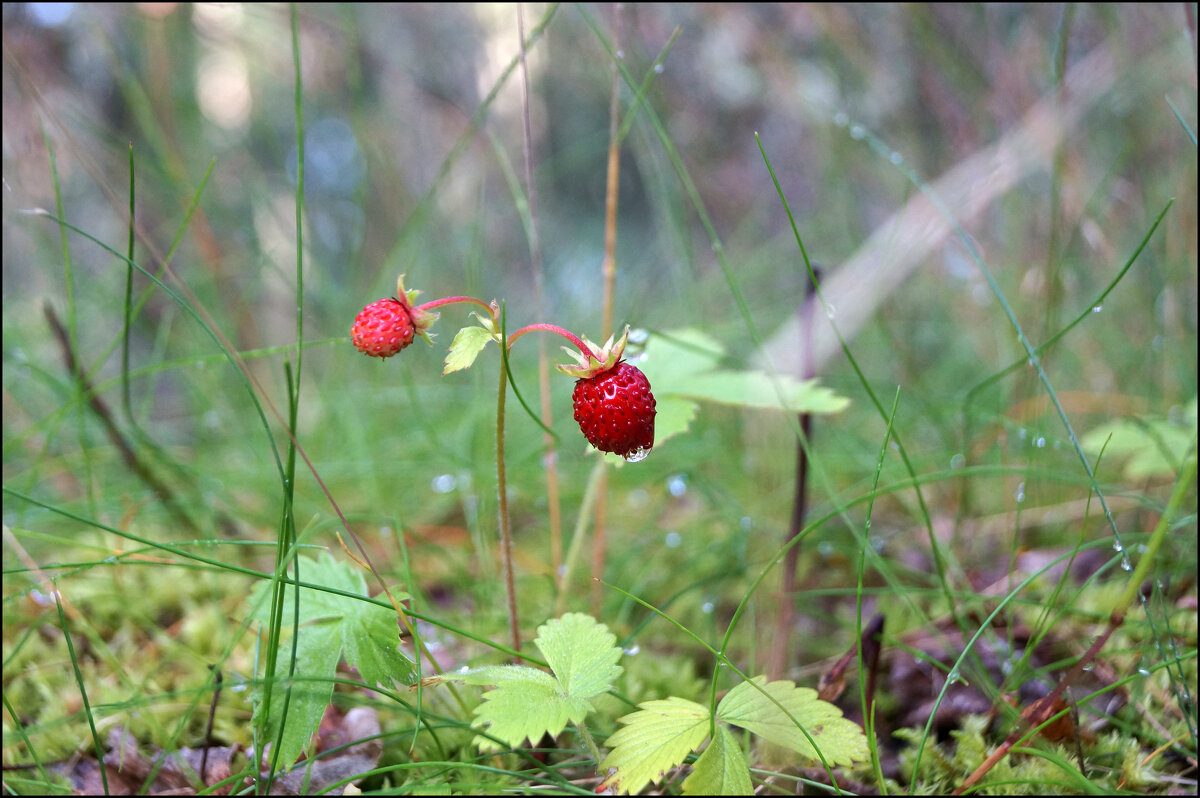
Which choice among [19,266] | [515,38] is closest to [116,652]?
[515,38]

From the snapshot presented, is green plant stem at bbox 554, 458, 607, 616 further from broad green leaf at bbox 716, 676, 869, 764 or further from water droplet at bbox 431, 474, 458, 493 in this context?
water droplet at bbox 431, 474, 458, 493

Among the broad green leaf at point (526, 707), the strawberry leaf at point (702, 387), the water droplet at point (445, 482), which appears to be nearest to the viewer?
the broad green leaf at point (526, 707)

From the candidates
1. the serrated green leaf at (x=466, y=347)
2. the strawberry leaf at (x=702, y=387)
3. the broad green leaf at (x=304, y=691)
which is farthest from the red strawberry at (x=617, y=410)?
the broad green leaf at (x=304, y=691)

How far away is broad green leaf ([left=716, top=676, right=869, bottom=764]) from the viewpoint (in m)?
0.79

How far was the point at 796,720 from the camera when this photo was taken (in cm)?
79

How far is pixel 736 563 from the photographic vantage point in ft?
4.79

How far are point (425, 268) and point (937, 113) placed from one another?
244 centimetres

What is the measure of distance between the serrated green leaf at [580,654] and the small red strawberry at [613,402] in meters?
0.21

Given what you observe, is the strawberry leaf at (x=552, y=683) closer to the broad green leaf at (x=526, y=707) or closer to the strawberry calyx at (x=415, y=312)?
the broad green leaf at (x=526, y=707)

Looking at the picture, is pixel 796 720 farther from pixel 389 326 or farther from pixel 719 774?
pixel 389 326

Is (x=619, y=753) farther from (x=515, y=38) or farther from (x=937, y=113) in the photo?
(x=515, y=38)

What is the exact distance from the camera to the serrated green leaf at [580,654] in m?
0.79

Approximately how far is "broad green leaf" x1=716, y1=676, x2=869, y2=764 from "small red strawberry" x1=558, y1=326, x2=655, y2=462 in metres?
0.29

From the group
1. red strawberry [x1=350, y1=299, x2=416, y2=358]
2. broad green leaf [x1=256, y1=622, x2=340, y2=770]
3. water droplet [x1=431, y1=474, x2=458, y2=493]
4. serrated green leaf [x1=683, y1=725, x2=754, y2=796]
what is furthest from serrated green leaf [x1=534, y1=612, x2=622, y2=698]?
water droplet [x1=431, y1=474, x2=458, y2=493]
